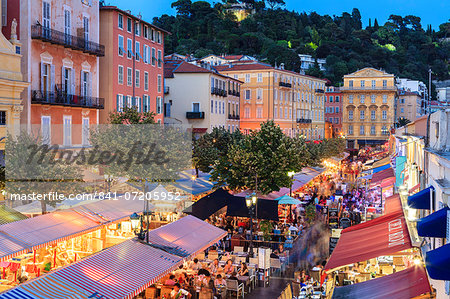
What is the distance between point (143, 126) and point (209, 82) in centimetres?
2925

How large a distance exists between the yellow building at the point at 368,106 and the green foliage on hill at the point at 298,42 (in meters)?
20.6

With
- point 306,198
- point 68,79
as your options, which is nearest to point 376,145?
point 306,198

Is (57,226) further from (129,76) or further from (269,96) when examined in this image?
(269,96)

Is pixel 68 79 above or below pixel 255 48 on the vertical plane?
below

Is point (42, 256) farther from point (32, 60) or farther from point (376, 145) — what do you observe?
point (376, 145)

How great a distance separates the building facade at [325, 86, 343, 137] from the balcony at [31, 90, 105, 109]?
82.0m

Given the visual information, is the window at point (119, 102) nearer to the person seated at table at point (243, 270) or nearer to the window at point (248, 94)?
the person seated at table at point (243, 270)

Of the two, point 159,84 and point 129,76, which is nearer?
point 129,76

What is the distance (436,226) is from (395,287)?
6.28ft

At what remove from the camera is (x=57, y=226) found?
60.3 feet

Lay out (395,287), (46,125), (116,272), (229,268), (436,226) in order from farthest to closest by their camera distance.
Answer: (46,125)
(229,268)
(116,272)
(395,287)
(436,226)

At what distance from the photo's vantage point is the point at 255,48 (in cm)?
13850

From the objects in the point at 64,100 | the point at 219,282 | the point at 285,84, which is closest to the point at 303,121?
the point at 285,84

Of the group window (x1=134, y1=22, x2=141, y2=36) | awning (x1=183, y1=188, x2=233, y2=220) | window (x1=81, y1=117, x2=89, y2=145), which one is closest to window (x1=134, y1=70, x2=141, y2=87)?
window (x1=134, y1=22, x2=141, y2=36)
